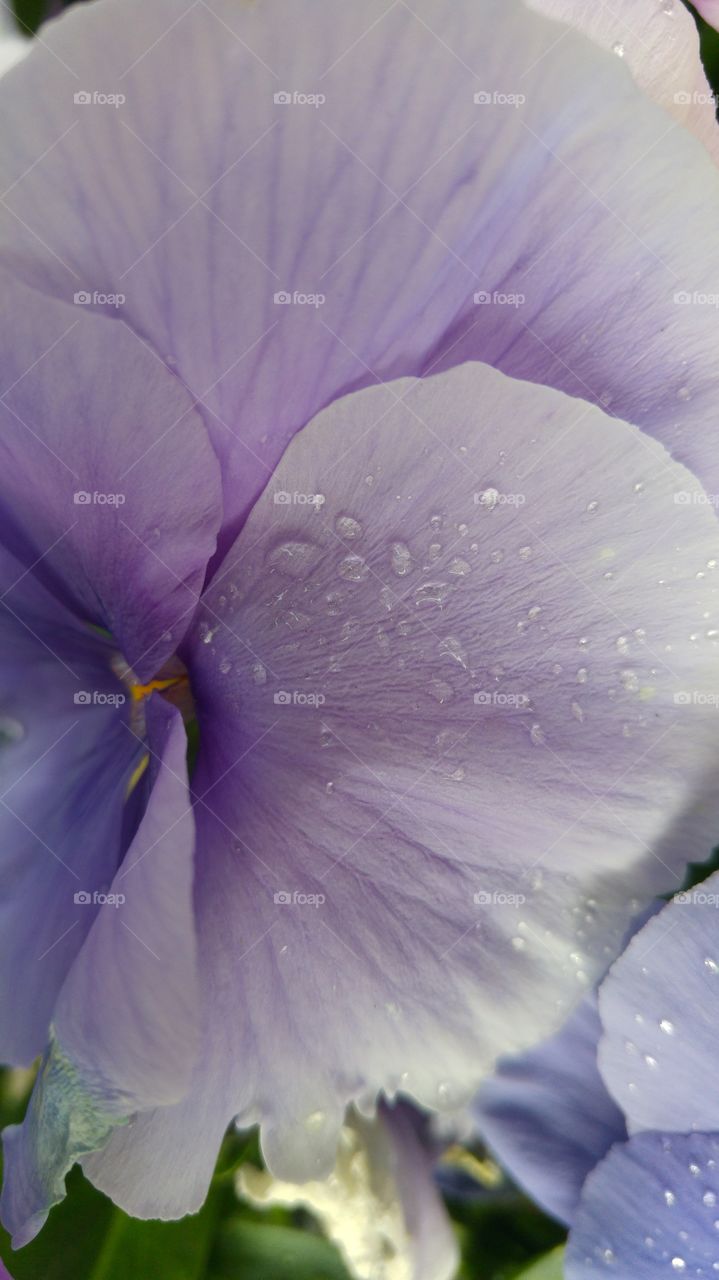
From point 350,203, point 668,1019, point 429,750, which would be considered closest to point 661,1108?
point 668,1019

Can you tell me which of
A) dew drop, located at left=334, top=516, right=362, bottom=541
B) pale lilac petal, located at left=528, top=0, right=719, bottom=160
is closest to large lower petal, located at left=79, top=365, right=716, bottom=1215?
dew drop, located at left=334, top=516, right=362, bottom=541

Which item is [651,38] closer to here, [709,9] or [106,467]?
[709,9]

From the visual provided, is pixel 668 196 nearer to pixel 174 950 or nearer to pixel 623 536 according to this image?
pixel 623 536

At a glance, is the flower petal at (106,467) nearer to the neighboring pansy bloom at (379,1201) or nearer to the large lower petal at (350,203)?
the large lower petal at (350,203)

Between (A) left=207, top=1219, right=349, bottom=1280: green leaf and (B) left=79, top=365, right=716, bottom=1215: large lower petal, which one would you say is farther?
(A) left=207, top=1219, right=349, bottom=1280: green leaf

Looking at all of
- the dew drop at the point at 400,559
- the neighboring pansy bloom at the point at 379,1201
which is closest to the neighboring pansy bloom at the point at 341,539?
the dew drop at the point at 400,559

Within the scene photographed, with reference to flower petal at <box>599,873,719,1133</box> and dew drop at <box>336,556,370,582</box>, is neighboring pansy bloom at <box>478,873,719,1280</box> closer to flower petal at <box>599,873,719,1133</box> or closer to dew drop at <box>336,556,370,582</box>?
flower petal at <box>599,873,719,1133</box>

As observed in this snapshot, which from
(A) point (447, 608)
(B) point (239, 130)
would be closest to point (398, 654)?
(A) point (447, 608)
